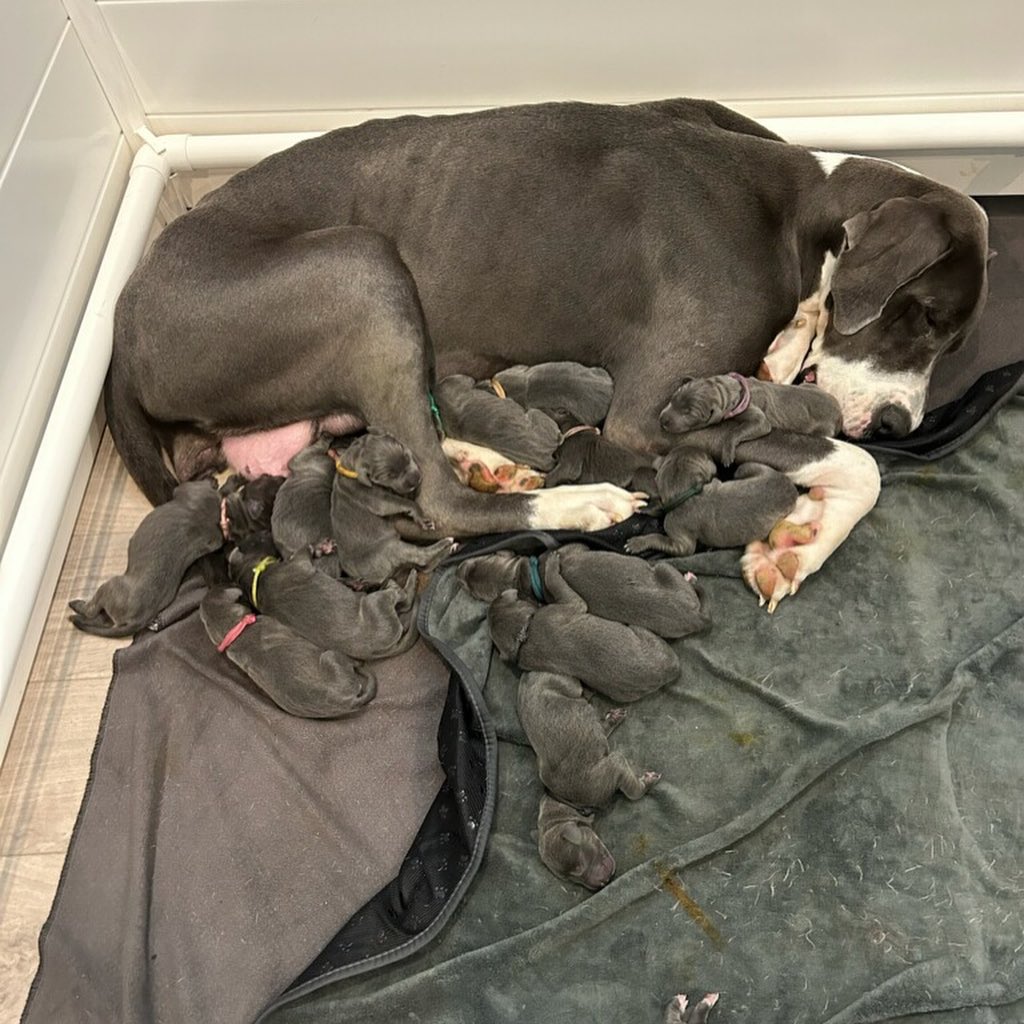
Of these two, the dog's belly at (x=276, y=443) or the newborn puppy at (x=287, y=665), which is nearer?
the newborn puppy at (x=287, y=665)

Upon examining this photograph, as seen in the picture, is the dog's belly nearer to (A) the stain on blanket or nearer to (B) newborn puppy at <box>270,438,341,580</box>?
(B) newborn puppy at <box>270,438,341,580</box>

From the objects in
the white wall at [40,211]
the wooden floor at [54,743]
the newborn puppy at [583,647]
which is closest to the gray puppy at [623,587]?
the newborn puppy at [583,647]

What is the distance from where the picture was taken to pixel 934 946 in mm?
2008

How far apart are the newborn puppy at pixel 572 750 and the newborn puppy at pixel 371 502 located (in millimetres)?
511

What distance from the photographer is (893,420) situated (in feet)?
8.41

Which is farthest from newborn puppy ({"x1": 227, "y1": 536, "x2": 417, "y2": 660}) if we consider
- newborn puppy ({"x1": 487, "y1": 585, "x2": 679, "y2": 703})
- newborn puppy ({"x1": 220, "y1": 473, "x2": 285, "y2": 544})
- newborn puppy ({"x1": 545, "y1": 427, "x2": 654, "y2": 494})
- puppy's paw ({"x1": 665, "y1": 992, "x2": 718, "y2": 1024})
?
puppy's paw ({"x1": 665, "y1": 992, "x2": 718, "y2": 1024})

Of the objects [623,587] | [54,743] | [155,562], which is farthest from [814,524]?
[54,743]

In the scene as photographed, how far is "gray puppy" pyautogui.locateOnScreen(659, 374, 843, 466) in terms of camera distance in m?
2.41

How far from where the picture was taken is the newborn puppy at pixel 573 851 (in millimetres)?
2045

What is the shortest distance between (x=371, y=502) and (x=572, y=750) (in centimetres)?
77

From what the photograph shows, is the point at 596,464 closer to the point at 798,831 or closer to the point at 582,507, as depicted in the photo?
the point at 582,507

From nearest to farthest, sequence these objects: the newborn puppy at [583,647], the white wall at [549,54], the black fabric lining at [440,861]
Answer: the black fabric lining at [440,861] < the newborn puppy at [583,647] < the white wall at [549,54]

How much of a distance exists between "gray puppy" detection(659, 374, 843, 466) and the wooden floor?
1514 mm

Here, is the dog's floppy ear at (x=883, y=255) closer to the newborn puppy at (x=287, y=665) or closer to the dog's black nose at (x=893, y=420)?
the dog's black nose at (x=893, y=420)
